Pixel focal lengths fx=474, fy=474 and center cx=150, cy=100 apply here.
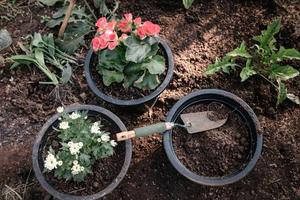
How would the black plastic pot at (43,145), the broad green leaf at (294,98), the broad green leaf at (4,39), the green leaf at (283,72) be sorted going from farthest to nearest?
the broad green leaf at (4,39), the broad green leaf at (294,98), the green leaf at (283,72), the black plastic pot at (43,145)

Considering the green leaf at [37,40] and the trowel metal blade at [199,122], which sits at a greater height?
the green leaf at [37,40]

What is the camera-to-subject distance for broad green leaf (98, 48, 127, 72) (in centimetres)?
234

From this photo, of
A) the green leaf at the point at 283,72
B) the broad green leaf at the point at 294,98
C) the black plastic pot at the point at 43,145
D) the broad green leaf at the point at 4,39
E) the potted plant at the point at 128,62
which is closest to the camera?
the black plastic pot at the point at 43,145

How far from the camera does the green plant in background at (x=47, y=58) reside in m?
2.52

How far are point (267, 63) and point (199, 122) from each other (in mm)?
482

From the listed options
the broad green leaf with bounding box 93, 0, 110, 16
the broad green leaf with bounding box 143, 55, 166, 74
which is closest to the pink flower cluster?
→ the broad green leaf with bounding box 143, 55, 166, 74

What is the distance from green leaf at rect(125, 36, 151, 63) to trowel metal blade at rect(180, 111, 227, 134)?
1.19 ft

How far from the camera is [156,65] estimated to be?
2.32 metres

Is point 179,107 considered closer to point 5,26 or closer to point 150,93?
point 150,93

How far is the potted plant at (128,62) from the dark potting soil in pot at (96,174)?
0.64 ft

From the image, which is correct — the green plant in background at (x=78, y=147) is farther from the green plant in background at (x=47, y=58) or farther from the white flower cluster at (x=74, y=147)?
the green plant in background at (x=47, y=58)

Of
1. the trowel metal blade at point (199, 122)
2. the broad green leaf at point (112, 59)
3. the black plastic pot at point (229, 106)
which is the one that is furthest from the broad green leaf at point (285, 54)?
the broad green leaf at point (112, 59)

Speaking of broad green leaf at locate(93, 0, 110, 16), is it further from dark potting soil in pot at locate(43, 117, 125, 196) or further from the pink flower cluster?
dark potting soil in pot at locate(43, 117, 125, 196)

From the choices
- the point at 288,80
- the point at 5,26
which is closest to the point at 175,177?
the point at 288,80
